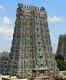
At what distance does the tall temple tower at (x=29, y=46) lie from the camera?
63.8m

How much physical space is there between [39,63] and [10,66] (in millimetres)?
7946

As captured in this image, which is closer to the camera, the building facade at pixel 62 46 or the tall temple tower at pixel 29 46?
the tall temple tower at pixel 29 46

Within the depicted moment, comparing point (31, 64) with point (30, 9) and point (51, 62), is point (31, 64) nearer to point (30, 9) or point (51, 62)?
point (51, 62)

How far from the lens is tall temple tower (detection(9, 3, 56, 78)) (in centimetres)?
6384

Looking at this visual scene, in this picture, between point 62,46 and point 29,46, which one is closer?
point 29,46

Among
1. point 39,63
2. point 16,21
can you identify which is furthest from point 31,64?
point 16,21

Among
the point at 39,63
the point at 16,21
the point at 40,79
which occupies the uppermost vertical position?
the point at 16,21

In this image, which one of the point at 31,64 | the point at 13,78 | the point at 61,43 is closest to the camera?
the point at 13,78

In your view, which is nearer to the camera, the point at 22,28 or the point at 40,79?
the point at 40,79

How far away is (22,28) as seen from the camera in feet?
214

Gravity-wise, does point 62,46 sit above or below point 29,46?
above

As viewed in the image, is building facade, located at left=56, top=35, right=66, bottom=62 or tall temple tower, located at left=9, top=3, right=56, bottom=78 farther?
building facade, located at left=56, top=35, right=66, bottom=62

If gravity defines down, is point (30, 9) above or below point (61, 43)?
above

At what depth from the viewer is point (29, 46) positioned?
214 feet
